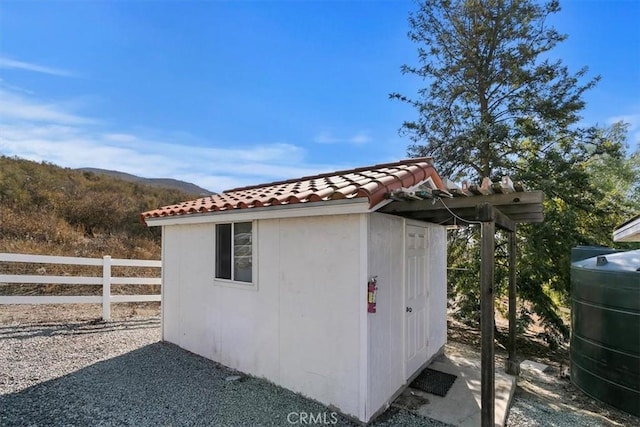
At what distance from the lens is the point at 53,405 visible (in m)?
3.87

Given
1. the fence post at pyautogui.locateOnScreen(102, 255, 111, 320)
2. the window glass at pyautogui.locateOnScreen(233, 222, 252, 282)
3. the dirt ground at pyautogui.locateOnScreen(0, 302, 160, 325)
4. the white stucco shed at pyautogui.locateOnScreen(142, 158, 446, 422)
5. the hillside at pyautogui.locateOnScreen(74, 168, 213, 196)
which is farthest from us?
the hillside at pyautogui.locateOnScreen(74, 168, 213, 196)

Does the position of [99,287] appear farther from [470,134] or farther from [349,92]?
[470,134]

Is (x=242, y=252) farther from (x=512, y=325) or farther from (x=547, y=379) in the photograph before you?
(x=547, y=379)

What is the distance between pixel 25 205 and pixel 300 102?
13.0 m

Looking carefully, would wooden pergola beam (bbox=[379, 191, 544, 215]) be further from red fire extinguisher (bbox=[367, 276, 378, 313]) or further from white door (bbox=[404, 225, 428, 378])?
white door (bbox=[404, 225, 428, 378])

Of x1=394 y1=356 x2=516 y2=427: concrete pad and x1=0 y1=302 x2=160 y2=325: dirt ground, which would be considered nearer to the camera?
x1=394 y1=356 x2=516 y2=427: concrete pad

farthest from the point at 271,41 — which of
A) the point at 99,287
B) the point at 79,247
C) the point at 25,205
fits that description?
the point at 25,205

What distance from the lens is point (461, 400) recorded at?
4297 mm

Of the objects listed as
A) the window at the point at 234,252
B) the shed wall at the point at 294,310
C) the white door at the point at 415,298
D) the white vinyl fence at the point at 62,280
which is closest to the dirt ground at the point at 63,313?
the white vinyl fence at the point at 62,280

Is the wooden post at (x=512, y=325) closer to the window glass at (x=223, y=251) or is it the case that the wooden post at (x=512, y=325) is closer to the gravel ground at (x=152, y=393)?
the gravel ground at (x=152, y=393)

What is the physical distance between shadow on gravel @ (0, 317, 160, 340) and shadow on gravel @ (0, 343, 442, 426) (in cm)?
231

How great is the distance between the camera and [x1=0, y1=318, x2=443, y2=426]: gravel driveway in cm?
370

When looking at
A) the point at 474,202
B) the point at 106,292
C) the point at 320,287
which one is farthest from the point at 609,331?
the point at 106,292

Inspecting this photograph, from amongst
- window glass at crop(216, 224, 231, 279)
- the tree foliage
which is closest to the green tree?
the tree foliage
